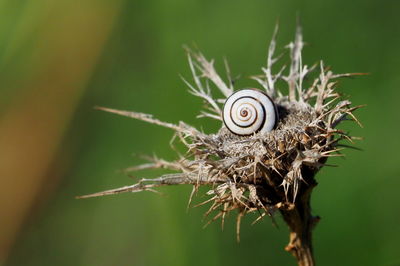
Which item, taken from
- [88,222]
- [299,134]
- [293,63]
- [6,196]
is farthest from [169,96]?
[299,134]

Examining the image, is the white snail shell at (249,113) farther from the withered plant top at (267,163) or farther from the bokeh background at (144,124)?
the bokeh background at (144,124)

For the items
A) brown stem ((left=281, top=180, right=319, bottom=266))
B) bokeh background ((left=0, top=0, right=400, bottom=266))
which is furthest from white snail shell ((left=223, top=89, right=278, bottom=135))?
bokeh background ((left=0, top=0, right=400, bottom=266))

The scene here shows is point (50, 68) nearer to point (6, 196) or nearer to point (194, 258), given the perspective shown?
point (6, 196)

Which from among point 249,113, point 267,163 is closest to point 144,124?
point 249,113

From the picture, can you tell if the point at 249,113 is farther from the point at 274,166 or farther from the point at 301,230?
the point at 301,230

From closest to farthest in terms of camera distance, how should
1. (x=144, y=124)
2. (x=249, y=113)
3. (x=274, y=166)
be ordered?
1. (x=274, y=166)
2. (x=249, y=113)
3. (x=144, y=124)

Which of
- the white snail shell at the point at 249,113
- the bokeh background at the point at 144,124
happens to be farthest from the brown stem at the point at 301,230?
the bokeh background at the point at 144,124

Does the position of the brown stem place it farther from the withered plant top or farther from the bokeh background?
the bokeh background

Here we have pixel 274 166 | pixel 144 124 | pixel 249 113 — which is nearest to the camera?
pixel 274 166
